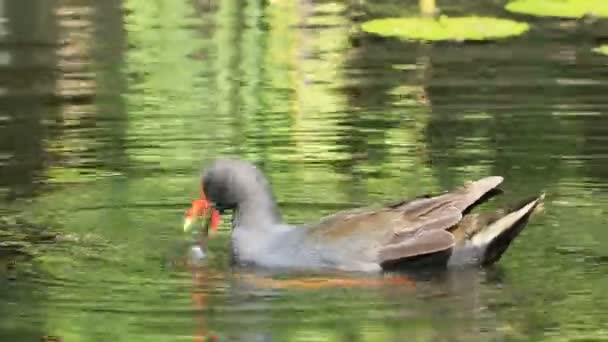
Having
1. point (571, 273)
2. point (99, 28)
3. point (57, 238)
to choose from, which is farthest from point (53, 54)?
point (571, 273)

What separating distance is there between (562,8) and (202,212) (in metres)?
10.0

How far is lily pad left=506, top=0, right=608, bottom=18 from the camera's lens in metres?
17.9

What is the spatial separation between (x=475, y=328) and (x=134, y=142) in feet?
14.7

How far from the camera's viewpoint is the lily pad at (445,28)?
16203 mm

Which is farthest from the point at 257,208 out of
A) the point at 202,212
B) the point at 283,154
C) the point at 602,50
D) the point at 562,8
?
the point at 562,8

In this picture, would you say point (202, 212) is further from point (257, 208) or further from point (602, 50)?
point (602, 50)

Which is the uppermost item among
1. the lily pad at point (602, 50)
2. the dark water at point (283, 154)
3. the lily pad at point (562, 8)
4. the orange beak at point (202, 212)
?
the orange beak at point (202, 212)

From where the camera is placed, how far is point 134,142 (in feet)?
37.2

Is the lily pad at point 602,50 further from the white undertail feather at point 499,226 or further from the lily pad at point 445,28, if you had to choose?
the white undertail feather at point 499,226

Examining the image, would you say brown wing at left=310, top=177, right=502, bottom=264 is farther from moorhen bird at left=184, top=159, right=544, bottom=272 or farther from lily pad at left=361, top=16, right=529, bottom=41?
lily pad at left=361, top=16, right=529, bottom=41

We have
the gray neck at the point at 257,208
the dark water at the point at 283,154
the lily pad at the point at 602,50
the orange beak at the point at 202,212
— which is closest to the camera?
the dark water at the point at 283,154

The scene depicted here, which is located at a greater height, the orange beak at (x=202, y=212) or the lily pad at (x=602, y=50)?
Result: the orange beak at (x=202, y=212)

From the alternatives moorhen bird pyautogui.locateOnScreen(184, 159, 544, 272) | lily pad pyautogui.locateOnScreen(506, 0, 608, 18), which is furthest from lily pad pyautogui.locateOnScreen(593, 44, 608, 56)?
moorhen bird pyautogui.locateOnScreen(184, 159, 544, 272)

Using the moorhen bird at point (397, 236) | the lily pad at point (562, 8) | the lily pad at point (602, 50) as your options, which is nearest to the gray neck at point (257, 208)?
the moorhen bird at point (397, 236)
